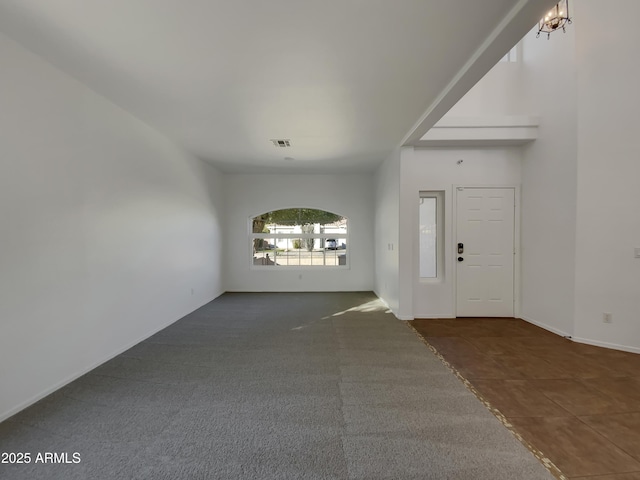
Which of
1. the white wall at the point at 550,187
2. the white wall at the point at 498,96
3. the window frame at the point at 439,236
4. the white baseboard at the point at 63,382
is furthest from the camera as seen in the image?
the white wall at the point at 498,96

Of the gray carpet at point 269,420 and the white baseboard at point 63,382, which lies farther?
the white baseboard at point 63,382

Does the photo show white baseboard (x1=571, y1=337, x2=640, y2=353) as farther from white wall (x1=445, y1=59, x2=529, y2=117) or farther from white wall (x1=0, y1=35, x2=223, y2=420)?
white wall (x1=0, y1=35, x2=223, y2=420)

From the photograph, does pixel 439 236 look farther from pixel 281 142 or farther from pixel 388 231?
pixel 281 142

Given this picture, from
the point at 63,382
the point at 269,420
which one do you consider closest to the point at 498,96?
the point at 269,420

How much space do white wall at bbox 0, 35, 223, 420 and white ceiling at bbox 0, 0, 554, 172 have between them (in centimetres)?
30

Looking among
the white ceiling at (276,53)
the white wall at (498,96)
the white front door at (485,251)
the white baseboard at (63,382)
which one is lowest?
the white baseboard at (63,382)

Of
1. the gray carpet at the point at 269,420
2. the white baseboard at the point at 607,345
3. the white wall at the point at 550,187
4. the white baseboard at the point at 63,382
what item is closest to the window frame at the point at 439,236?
the white wall at the point at 550,187

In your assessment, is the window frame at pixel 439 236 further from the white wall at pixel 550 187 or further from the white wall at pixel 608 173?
the white wall at pixel 608 173

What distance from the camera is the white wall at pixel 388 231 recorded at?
433cm

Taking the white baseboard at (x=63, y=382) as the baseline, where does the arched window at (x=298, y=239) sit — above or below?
above

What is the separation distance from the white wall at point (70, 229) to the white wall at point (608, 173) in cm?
520

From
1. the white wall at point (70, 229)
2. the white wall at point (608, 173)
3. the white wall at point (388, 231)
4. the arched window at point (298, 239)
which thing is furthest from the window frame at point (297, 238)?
the white wall at point (608, 173)

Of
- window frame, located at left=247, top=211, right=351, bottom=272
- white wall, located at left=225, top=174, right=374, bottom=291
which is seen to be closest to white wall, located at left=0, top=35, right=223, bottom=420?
Answer: white wall, located at left=225, top=174, right=374, bottom=291

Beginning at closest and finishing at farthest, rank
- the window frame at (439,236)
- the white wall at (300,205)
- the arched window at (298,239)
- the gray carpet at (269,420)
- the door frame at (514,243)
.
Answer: the gray carpet at (269,420), the door frame at (514,243), the window frame at (439,236), the white wall at (300,205), the arched window at (298,239)
